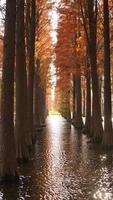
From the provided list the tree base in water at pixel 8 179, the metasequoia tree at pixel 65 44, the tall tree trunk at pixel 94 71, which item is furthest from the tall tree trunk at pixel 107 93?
the metasequoia tree at pixel 65 44

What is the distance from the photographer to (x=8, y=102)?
1359 cm

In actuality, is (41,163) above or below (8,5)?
below

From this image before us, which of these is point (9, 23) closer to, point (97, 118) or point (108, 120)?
point (108, 120)

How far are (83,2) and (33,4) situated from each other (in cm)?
365

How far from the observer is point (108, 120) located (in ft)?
71.8

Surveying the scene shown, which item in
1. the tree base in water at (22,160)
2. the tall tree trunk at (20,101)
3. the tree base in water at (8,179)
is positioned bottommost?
the tree base in water at (22,160)

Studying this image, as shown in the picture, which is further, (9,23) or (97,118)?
(97,118)

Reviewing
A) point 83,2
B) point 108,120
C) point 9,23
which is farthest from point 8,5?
Answer: point 83,2

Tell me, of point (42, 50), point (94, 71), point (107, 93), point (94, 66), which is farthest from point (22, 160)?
point (42, 50)

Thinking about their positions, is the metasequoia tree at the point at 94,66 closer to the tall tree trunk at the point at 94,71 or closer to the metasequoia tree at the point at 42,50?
the tall tree trunk at the point at 94,71

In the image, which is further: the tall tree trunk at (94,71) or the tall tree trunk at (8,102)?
the tall tree trunk at (94,71)

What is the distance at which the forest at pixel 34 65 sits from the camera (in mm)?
13617

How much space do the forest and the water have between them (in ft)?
1.69

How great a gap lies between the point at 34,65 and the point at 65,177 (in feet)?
44.0
